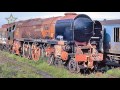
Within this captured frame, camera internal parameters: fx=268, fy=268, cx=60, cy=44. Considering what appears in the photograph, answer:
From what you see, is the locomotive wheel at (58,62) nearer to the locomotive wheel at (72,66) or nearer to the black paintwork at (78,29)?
the locomotive wheel at (72,66)

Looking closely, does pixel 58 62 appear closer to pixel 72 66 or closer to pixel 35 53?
pixel 72 66

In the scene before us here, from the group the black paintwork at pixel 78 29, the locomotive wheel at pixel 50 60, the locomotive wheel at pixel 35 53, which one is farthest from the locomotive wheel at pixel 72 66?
the locomotive wheel at pixel 35 53

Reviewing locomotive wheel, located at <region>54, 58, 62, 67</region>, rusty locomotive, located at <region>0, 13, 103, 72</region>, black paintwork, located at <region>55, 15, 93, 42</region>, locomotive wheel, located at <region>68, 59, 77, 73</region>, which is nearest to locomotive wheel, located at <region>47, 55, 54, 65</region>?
rusty locomotive, located at <region>0, 13, 103, 72</region>

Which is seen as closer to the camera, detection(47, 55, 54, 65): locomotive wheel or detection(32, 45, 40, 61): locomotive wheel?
detection(47, 55, 54, 65): locomotive wheel

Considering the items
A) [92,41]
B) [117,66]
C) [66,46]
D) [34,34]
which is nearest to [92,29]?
[92,41]

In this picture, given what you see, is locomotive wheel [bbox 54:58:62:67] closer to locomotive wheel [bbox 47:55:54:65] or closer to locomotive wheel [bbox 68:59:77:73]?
locomotive wheel [bbox 47:55:54:65]

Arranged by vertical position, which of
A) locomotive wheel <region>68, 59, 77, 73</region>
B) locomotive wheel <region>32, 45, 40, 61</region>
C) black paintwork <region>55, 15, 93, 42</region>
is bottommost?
locomotive wheel <region>68, 59, 77, 73</region>

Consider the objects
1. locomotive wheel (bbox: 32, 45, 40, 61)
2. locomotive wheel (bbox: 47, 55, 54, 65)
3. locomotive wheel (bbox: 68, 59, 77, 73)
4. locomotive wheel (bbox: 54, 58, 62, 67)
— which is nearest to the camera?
locomotive wheel (bbox: 68, 59, 77, 73)

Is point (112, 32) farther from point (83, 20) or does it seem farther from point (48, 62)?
point (48, 62)

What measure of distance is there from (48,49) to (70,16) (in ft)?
10.1

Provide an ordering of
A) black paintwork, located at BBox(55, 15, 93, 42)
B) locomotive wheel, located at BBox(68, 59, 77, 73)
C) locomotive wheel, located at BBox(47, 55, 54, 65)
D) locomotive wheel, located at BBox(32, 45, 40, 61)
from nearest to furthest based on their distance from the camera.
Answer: locomotive wheel, located at BBox(68, 59, 77, 73)
black paintwork, located at BBox(55, 15, 93, 42)
locomotive wheel, located at BBox(47, 55, 54, 65)
locomotive wheel, located at BBox(32, 45, 40, 61)

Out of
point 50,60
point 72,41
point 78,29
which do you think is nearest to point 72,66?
point 72,41

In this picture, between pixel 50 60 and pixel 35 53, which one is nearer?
pixel 50 60

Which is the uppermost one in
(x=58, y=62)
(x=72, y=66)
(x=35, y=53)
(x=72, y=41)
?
(x=72, y=41)
